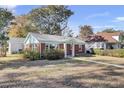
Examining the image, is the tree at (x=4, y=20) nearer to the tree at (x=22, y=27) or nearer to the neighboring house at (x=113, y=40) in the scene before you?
the tree at (x=22, y=27)

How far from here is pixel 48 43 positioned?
30.9 metres

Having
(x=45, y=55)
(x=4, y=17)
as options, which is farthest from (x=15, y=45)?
(x=4, y=17)

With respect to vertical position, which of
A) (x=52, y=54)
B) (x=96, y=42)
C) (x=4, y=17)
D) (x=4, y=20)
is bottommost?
(x=52, y=54)

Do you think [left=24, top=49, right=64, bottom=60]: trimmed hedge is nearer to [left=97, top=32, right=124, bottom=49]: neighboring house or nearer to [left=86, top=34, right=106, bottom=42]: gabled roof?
[left=86, top=34, right=106, bottom=42]: gabled roof

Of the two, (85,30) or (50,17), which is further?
(85,30)

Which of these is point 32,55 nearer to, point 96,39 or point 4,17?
point 4,17

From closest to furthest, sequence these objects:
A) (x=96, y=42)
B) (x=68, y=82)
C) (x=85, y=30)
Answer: (x=68, y=82) → (x=96, y=42) → (x=85, y=30)

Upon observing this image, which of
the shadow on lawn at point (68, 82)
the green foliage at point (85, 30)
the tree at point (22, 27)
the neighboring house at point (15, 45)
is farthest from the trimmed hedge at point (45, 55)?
the green foliage at point (85, 30)

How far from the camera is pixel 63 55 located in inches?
1142

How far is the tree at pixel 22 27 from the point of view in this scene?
45.1m

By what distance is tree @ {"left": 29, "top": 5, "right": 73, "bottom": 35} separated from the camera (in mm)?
45406

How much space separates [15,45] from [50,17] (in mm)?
8349

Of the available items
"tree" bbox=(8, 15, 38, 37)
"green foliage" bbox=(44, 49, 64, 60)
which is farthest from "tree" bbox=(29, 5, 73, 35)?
"green foliage" bbox=(44, 49, 64, 60)

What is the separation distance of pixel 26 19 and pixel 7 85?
35.1 metres
